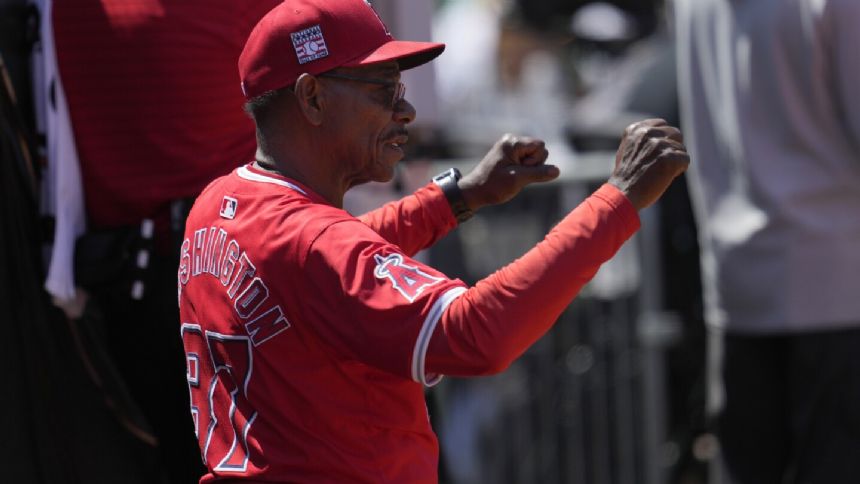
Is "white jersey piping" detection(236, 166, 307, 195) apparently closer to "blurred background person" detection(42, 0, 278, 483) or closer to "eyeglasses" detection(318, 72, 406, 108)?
"eyeglasses" detection(318, 72, 406, 108)

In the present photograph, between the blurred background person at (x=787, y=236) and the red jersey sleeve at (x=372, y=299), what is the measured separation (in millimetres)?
1810

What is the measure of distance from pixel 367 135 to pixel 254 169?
0.79 feet

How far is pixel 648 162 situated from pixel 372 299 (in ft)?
1.83

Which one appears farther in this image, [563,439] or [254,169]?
[563,439]

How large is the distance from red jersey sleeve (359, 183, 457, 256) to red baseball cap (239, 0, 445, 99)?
0.54 m

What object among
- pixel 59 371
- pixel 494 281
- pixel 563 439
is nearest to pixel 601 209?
pixel 494 281

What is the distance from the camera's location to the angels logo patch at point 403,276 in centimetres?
243

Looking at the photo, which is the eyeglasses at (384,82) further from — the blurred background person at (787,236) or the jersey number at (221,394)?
the blurred background person at (787,236)

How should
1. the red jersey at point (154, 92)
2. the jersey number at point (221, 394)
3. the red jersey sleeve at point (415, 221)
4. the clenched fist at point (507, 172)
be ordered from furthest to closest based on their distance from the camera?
1. the red jersey at point (154, 92)
2. the red jersey sleeve at point (415, 221)
3. the clenched fist at point (507, 172)
4. the jersey number at point (221, 394)

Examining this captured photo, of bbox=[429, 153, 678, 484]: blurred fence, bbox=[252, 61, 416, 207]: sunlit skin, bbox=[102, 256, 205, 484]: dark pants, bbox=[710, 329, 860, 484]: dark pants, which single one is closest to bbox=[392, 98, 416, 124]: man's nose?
bbox=[252, 61, 416, 207]: sunlit skin

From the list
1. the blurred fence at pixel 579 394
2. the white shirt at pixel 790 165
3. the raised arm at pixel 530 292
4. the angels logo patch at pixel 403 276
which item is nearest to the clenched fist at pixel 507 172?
the raised arm at pixel 530 292

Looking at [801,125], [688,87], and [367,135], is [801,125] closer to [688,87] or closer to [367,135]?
[688,87]

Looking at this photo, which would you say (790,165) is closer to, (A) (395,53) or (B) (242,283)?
(A) (395,53)

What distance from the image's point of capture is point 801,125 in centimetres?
396
